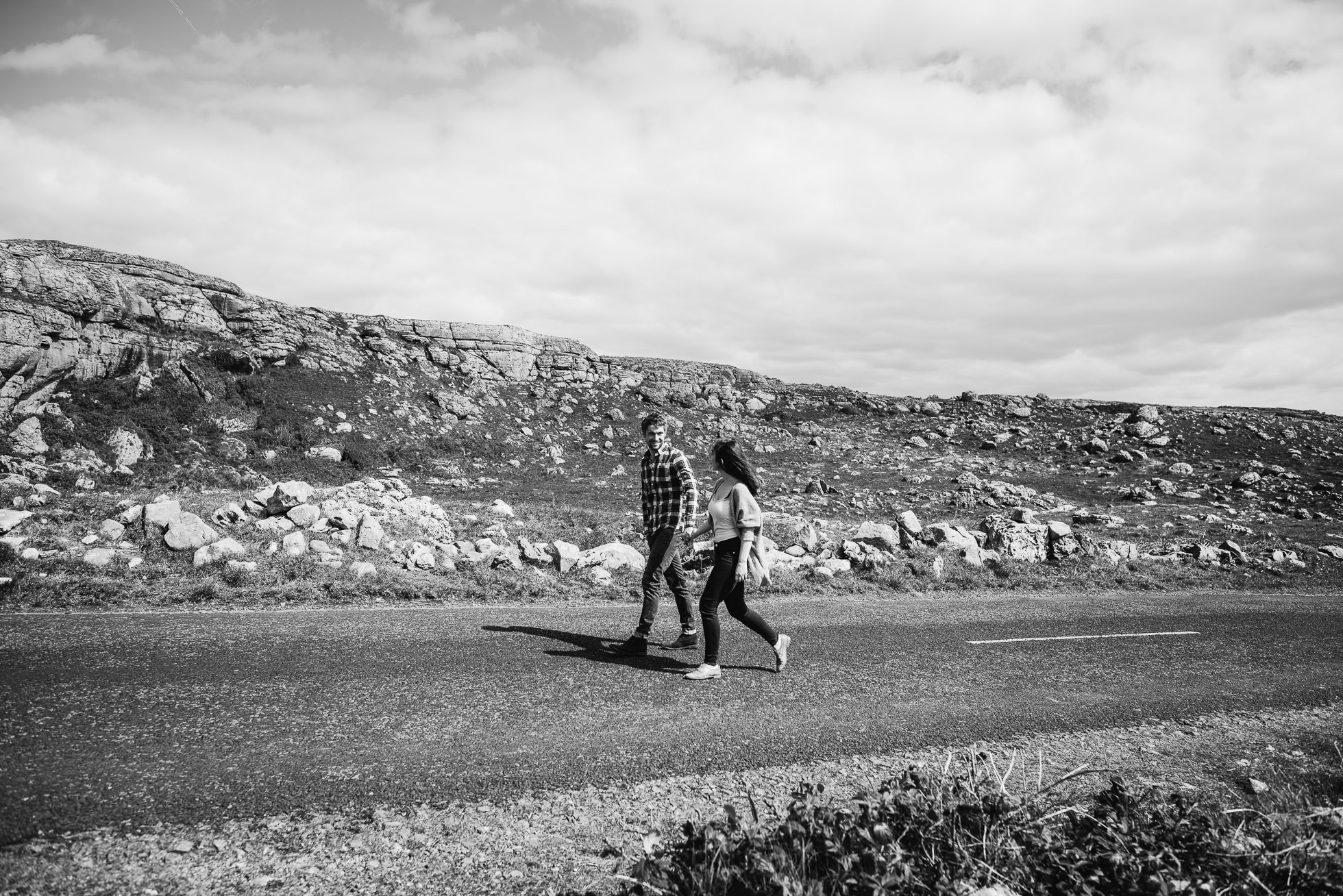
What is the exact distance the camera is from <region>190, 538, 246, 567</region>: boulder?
9.41 meters

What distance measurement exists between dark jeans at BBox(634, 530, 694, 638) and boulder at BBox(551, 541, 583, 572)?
4300 millimetres

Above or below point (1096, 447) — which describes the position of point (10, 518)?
below

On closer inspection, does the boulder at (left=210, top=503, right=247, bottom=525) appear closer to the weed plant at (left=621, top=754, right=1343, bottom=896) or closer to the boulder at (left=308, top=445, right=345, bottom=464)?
the weed plant at (left=621, top=754, right=1343, bottom=896)

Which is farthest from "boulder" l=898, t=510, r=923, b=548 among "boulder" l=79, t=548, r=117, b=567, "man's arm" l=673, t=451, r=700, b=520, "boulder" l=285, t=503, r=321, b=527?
"boulder" l=79, t=548, r=117, b=567

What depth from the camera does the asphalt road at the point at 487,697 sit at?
12.4 ft

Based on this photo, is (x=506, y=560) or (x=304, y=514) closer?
(x=506, y=560)

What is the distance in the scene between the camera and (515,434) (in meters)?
38.4

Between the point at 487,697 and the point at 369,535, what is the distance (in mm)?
6966

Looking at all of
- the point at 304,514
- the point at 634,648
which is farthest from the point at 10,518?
the point at 634,648

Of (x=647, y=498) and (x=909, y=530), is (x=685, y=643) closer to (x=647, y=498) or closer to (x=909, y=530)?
(x=647, y=498)

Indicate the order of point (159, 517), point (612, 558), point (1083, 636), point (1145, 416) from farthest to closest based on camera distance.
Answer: point (1145, 416), point (612, 558), point (159, 517), point (1083, 636)

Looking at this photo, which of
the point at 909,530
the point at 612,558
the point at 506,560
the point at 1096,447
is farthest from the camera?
the point at 1096,447

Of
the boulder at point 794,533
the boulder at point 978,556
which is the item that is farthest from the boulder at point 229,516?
the boulder at point 978,556

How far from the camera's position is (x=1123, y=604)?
10836 millimetres
